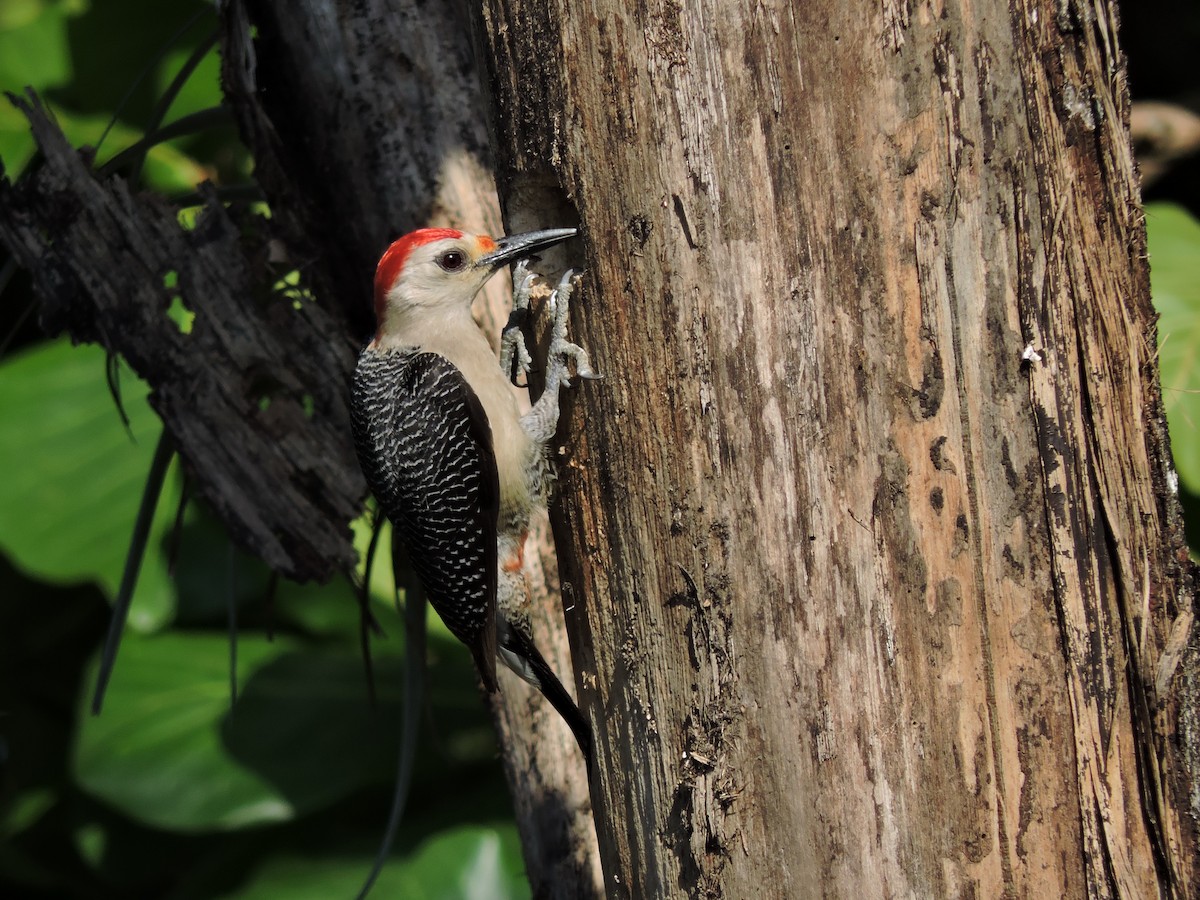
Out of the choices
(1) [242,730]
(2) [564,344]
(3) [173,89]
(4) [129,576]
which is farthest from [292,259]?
(1) [242,730]

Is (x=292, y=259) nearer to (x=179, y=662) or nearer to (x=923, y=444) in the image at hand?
(x=179, y=662)

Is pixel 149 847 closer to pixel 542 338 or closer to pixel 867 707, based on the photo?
pixel 542 338

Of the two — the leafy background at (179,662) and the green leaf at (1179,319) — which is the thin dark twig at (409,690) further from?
the green leaf at (1179,319)

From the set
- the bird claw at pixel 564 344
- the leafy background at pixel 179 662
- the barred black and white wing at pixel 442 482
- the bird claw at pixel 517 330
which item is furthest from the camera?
the leafy background at pixel 179 662

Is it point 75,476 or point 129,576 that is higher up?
point 75,476

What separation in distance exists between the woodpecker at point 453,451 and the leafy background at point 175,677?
0.56 m

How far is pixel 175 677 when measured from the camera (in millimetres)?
3785

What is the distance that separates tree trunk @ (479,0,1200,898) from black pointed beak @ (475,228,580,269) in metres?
0.22

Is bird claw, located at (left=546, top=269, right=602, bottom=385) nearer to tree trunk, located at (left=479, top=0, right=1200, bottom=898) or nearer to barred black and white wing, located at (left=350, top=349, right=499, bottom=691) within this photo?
tree trunk, located at (left=479, top=0, right=1200, bottom=898)

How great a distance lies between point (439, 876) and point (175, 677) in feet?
3.77

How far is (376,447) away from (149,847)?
235 centimetres

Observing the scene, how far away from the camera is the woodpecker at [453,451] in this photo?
101 inches

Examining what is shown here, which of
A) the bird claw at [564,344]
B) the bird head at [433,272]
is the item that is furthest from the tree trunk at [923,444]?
the bird head at [433,272]

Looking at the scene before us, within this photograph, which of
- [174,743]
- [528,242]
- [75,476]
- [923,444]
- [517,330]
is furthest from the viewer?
[75,476]
